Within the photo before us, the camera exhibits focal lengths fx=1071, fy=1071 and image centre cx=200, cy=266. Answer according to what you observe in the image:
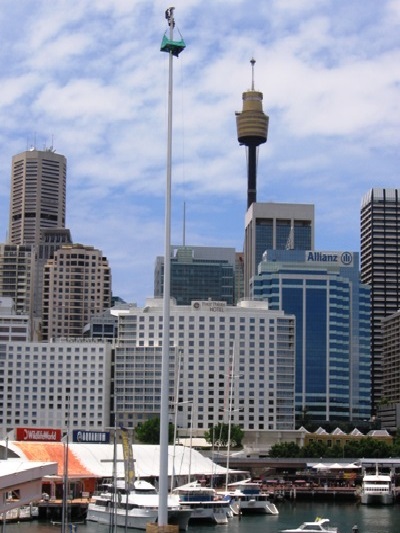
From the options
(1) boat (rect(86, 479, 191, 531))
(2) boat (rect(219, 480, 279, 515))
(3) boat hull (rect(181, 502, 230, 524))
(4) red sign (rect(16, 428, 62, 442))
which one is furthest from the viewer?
(4) red sign (rect(16, 428, 62, 442))

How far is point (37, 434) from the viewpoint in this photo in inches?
6329

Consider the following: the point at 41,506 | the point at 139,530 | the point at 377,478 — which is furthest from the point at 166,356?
the point at 377,478

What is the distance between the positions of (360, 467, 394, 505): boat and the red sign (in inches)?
1947

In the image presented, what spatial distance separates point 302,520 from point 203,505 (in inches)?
548

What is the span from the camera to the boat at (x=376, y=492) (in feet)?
557

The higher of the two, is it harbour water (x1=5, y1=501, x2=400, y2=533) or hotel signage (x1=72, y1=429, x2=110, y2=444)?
hotel signage (x1=72, y1=429, x2=110, y2=444)

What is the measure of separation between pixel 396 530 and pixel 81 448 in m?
49.9

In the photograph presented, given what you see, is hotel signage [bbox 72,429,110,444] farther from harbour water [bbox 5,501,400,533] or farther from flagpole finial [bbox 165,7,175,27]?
flagpole finial [bbox 165,7,175,27]

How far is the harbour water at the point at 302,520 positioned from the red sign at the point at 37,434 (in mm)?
35688

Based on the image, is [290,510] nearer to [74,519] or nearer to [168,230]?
[74,519]

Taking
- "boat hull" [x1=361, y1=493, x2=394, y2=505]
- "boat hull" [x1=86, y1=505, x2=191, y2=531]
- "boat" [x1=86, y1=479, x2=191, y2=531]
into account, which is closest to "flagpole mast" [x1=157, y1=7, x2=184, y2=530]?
"boat" [x1=86, y1=479, x2=191, y2=531]

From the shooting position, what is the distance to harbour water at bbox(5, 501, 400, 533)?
116m

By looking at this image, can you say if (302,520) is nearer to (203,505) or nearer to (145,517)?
(203,505)

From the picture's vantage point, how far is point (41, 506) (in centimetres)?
12488
